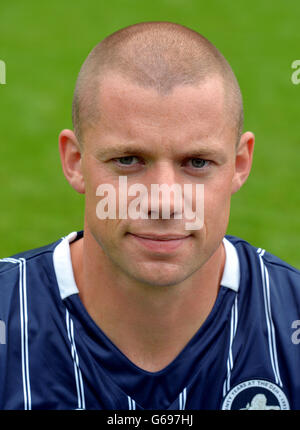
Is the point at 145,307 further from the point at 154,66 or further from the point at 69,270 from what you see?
the point at 154,66

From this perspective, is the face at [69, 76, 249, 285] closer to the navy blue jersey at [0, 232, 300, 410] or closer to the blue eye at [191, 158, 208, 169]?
the blue eye at [191, 158, 208, 169]

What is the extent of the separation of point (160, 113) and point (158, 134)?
0.07 meters

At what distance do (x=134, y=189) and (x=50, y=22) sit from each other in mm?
6609

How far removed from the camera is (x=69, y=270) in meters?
3.67

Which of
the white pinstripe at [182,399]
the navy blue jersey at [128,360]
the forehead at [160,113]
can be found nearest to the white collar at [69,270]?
the navy blue jersey at [128,360]

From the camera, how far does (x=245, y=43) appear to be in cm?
912

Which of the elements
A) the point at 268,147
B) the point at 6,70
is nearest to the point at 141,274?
the point at 268,147

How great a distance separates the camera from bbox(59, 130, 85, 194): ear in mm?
3461

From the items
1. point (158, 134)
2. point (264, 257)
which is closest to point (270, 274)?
point (264, 257)

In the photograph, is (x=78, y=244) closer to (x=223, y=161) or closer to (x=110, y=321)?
(x=110, y=321)

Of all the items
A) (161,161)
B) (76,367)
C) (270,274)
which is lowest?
(76,367)

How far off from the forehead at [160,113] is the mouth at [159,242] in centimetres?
31

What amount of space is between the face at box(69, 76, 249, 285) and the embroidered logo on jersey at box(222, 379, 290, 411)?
0.57 metres

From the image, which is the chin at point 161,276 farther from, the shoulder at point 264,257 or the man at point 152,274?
the shoulder at point 264,257
